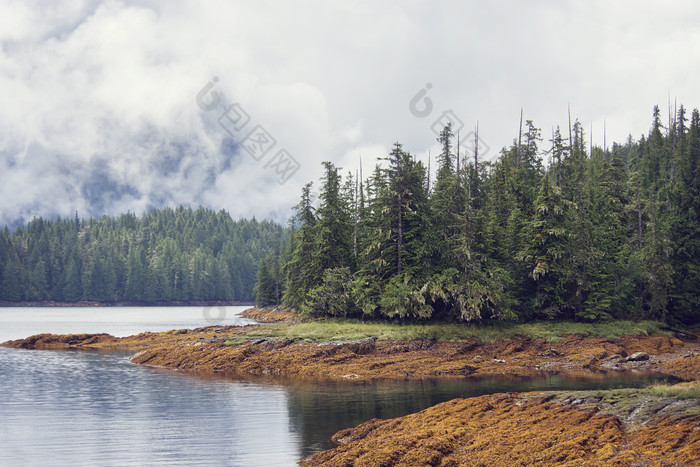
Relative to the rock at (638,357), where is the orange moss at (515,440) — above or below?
above

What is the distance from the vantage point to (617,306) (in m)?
54.8

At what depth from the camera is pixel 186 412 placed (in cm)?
2731

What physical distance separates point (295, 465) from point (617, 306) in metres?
46.0

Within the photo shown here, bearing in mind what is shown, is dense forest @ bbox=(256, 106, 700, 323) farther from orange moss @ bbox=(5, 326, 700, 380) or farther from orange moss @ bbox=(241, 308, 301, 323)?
orange moss @ bbox=(241, 308, 301, 323)

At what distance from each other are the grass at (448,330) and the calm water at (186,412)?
10.2 m

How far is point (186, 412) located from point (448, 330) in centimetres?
2562

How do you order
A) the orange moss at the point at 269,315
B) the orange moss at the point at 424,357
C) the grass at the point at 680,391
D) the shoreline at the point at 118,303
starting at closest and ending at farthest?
the grass at the point at 680,391 → the orange moss at the point at 424,357 → the orange moss at the point at 269,315 → the shoreline at the point at 118,303

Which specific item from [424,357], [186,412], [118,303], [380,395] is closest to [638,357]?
[424,357]

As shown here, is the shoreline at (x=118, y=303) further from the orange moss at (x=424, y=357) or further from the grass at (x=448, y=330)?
the grass at (x=448, y=330)

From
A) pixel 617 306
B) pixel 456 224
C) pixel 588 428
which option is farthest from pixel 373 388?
pixel 617 306

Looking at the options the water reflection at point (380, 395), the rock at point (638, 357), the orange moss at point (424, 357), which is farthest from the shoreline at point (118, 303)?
the rock at point (638, 357)

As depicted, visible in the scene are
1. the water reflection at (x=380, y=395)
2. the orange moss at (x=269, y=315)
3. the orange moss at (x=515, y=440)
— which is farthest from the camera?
the orange moss at (x=269, y=315)

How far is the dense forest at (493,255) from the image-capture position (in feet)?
165

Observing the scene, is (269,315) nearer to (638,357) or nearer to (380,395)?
(638,357)
